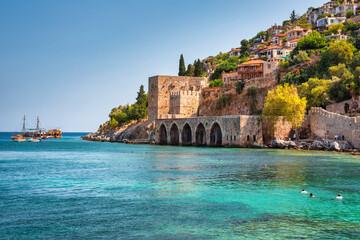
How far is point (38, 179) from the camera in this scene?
72.3 feet

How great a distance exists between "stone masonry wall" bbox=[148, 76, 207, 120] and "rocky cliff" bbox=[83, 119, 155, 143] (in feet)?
7.38

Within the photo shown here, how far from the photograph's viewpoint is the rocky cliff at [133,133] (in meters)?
67.5

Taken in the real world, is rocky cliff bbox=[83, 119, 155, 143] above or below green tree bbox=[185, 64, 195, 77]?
below

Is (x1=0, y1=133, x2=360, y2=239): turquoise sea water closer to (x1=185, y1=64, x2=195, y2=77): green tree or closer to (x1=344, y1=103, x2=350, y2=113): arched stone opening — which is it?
(x1=344, y1=103, x2=350, y2=113): arched stone opening

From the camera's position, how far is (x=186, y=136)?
59.1m

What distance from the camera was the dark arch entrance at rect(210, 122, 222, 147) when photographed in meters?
53.4

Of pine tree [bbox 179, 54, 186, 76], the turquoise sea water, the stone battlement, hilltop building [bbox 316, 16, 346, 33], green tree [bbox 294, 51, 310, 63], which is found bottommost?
the turquoise sea water

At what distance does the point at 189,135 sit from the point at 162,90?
12451mm

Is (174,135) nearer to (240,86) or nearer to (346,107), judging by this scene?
(240,86)

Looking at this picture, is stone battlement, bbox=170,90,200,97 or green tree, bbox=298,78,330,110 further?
stone battlement, bbox=170,90,200,97

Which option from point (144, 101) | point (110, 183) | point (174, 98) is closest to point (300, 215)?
point (110, 183)


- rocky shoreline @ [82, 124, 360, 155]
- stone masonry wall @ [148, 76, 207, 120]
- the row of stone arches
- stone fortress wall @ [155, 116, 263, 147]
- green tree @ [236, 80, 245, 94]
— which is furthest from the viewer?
stone masonry wall @ [148, 76, 207, 120]

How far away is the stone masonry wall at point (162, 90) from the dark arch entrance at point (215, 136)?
14.6 meters

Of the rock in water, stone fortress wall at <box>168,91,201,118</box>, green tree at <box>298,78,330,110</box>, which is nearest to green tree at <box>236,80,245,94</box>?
stone fortress wall at <box>168,91,201,118</box>
